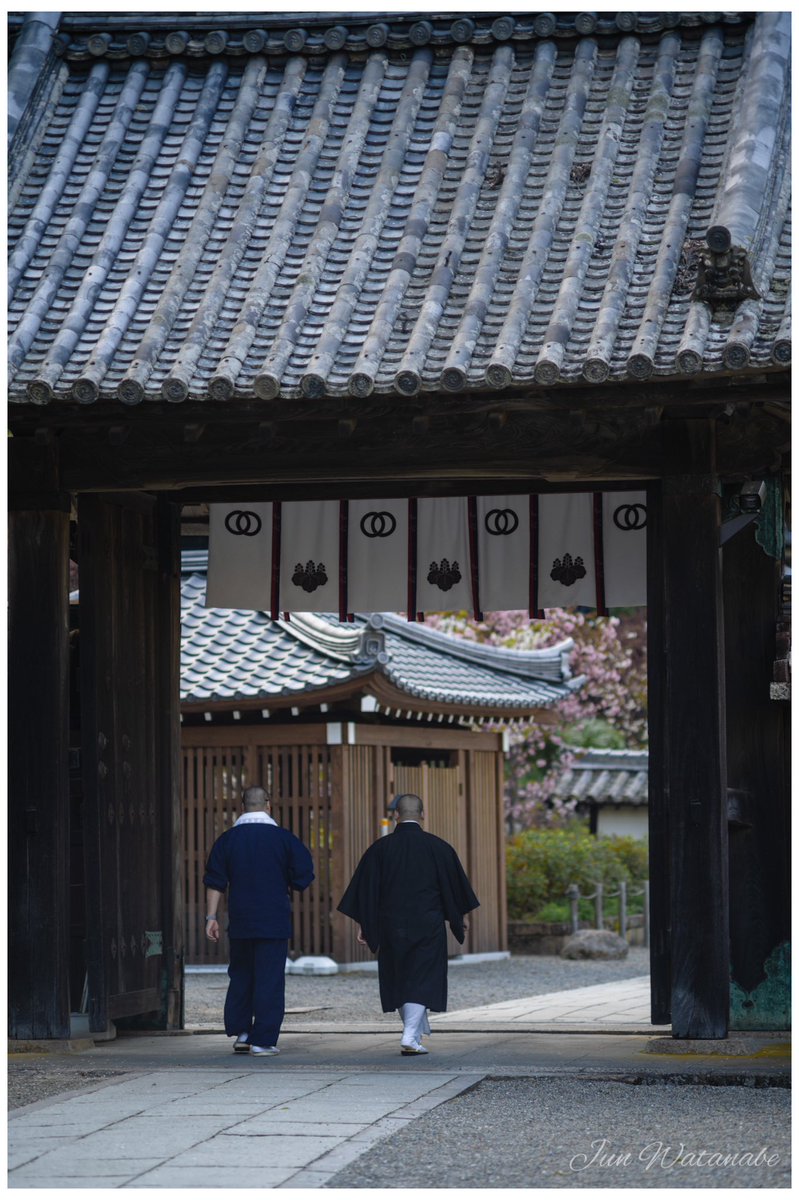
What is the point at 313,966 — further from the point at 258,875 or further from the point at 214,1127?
the point at 214,1127

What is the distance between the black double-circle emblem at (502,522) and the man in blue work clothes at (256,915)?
10.2 feet

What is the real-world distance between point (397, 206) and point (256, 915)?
432 centimetres

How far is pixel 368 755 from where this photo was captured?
1856cm

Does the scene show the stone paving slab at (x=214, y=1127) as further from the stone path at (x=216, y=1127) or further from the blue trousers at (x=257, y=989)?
the blue trousers at (x=257, y=989)

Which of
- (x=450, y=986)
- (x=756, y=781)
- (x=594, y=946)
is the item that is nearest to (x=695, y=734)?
(x=756, y=781)

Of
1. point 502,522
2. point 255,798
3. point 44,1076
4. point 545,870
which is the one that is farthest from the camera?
point 545,870

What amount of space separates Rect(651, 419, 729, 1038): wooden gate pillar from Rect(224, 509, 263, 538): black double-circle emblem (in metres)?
3.95

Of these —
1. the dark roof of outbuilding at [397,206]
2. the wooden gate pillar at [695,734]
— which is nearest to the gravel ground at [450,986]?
the wooden gate pillar at [695,734]

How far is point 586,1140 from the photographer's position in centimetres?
635

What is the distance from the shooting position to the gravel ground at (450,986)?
1326 centimetres

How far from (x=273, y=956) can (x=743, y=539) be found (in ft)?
12.3

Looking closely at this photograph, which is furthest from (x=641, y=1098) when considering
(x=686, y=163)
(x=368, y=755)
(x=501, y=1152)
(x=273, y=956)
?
(x=368, y=755)

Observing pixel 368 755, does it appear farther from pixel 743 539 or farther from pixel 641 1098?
pixel 641 1098

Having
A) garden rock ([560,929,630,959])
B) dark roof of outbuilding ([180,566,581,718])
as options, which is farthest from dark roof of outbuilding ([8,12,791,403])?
garden rock ([560,929,630,959])
